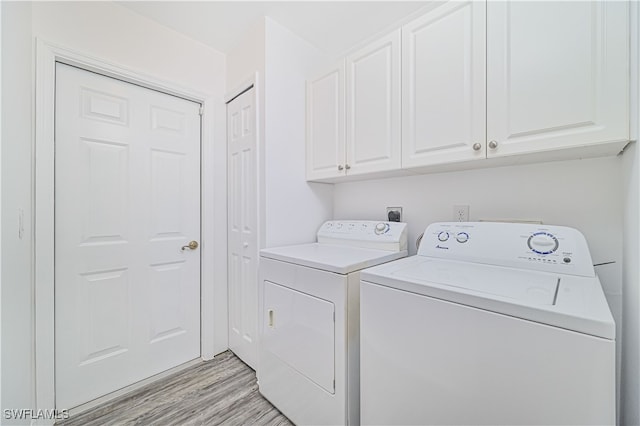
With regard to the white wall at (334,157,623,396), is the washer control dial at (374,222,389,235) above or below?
below

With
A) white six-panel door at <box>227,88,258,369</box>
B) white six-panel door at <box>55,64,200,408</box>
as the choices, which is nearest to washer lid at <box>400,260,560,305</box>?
white six-panel door at <box>227,88,258,369</box>

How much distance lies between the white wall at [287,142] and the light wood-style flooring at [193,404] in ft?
3.24

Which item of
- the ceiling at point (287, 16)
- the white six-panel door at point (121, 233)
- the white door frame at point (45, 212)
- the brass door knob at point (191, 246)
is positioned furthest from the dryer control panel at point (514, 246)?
the white door frame at point (45, 212)

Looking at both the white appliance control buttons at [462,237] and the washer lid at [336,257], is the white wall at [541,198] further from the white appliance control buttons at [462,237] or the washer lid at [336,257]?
the washer lid at [336,257]

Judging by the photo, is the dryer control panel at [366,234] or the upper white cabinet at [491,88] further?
the dryer control panel at [366,234]

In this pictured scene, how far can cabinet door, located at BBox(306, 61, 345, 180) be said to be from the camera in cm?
172

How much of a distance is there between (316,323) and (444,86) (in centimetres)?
133

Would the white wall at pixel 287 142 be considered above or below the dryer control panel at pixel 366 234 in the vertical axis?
above

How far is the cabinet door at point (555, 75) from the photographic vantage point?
881 millimetres

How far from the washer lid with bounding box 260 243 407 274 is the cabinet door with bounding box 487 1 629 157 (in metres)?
0.73

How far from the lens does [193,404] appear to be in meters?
1.57

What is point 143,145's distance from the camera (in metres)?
1.80

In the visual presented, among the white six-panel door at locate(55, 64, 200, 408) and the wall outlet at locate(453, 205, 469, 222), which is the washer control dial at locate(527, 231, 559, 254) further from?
the white six-panel door at locate(55, 64, 200, 408)

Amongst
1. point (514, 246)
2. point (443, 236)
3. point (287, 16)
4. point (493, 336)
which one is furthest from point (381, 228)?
point (287, 16)
